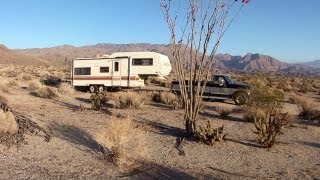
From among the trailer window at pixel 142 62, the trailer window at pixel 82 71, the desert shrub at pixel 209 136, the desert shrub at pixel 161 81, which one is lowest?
the desert shrub at pixel 161 81

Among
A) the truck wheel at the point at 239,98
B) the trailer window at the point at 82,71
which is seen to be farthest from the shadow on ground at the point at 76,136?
the trailer window at the point at 82,71

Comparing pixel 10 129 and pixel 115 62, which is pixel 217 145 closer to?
pixel 10 129

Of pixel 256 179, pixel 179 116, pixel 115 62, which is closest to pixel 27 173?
pixel 256 179

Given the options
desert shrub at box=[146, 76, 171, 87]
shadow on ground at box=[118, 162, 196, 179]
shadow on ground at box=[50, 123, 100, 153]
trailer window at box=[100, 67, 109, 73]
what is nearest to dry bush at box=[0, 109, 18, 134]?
shadow on ground at box=[50, 123, 100, 153]

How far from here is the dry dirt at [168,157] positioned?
8492 mm

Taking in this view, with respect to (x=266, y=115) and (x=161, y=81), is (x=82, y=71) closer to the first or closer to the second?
(x=161, y=81)

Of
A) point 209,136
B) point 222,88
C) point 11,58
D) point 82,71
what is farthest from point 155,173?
point 11,58

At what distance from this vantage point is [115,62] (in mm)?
29859

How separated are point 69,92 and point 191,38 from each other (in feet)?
54.0

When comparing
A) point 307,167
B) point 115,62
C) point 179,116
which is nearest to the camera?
point 307,167

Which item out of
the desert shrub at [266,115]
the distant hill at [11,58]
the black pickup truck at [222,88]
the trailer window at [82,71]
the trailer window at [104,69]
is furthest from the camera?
the distant hill at [11,58]

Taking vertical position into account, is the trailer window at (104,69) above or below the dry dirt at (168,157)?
above

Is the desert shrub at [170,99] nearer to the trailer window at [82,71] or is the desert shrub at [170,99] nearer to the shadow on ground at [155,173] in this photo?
the trailer window at [82,71]

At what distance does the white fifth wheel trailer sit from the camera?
29391 mm
